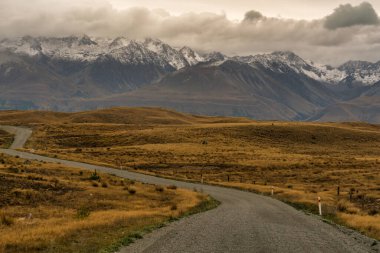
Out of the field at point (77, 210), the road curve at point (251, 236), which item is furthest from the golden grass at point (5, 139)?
the road curve at point (251, 236)

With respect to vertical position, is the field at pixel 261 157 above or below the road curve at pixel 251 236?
below

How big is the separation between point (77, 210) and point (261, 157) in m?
65.1

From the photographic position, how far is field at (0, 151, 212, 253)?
1880 cm

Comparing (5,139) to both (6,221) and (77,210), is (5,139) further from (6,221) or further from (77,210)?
(6,221)

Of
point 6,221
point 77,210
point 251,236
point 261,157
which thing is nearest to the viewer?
point 251,236

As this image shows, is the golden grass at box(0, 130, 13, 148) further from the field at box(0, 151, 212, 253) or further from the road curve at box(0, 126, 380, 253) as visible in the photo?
the road curve at box(0, 126, 380, 253)

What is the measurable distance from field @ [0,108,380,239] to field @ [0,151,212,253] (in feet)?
38.3

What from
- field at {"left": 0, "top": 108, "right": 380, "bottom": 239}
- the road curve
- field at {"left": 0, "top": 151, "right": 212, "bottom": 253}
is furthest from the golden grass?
the road curve

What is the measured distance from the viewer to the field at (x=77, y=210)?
740 inches

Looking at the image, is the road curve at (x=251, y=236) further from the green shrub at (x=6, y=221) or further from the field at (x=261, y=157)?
the green shrub at (x=6, y=221)

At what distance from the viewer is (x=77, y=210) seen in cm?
2966

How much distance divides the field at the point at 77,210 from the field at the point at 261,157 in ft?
38.3

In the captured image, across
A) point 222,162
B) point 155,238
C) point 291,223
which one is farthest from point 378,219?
point 222,162

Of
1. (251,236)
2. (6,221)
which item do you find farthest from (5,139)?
(251,236)
